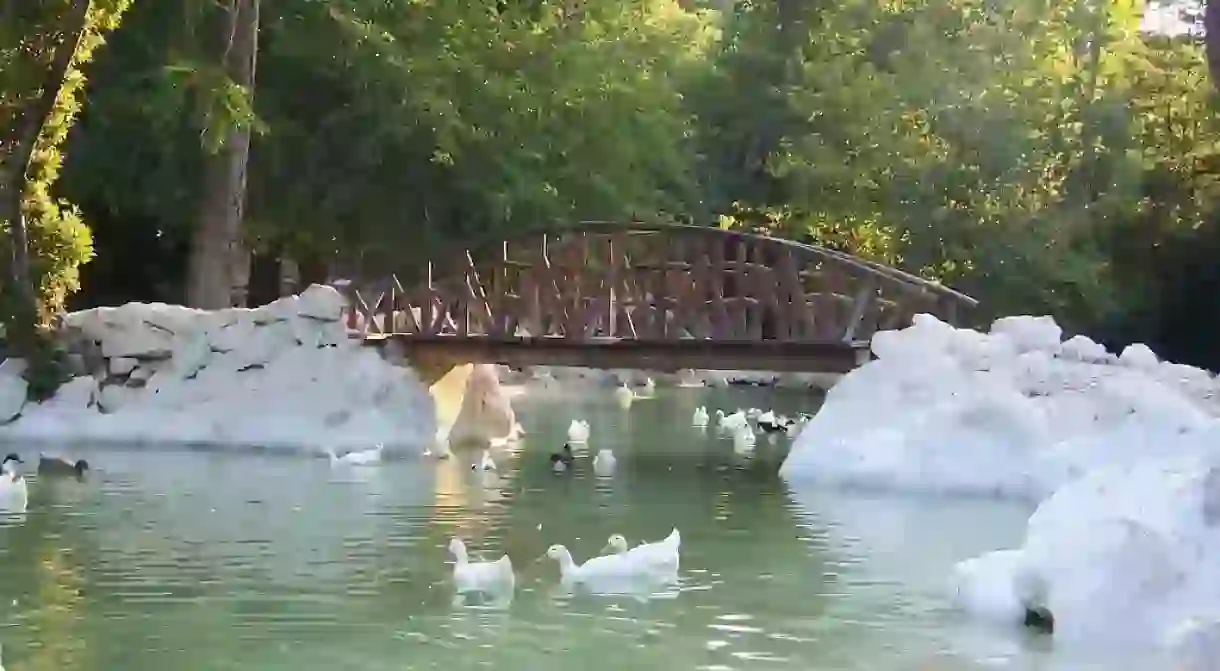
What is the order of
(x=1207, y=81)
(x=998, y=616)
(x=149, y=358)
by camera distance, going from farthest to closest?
(x=1207, y=81)
(x=149, y=358)
(x=998, y=616)

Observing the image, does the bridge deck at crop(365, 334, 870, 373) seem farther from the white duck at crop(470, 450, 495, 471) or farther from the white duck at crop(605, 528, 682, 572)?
the white duck at crop(605, 528, 682, 572)

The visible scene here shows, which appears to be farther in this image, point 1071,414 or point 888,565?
point 1071,414

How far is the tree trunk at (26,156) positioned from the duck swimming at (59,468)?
12.4ft

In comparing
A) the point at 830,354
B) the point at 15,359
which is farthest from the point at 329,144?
the point at 830,354

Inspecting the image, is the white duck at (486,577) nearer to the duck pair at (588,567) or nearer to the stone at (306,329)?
the duck pair at (588,567)

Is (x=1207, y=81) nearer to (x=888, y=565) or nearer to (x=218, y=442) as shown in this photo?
(x=218, y=442)

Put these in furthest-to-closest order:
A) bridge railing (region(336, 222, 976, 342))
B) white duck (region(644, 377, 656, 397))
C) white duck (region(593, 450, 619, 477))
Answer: white duck (region(644, 377, 656, 397)) < bridge railing (region(336, 222, 976, 342)) < white duck (region(593, 450, 619, 477))

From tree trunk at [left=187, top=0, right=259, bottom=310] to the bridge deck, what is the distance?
3.76m

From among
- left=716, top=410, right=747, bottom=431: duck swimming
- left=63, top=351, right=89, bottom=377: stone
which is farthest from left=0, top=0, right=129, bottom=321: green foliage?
left=716, top=410, right=747, bottom=431: duck swimming

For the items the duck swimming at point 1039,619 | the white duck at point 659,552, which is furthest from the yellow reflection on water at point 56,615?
the duck swimming at point 1039,619

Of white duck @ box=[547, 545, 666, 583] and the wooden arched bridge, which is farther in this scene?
the wooden arched bridge

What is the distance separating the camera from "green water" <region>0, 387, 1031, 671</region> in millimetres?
10477

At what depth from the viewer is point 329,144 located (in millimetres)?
27266

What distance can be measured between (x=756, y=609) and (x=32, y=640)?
429cm
